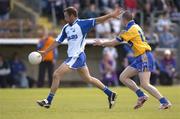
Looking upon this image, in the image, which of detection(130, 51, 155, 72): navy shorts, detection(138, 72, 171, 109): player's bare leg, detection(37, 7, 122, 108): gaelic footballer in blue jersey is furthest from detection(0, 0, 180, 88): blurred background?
detection(138, 72, 171, 109): player's bare leg

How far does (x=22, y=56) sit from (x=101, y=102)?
48.4 ft

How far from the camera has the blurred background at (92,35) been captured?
107ft

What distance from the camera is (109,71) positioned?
32.8 metres

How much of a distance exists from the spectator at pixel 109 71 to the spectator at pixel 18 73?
3.53 meters

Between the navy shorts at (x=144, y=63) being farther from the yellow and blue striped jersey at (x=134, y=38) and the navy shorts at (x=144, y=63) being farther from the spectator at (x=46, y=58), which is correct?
the spectator at (x=46, y=58)

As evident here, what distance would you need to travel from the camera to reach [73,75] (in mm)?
34750

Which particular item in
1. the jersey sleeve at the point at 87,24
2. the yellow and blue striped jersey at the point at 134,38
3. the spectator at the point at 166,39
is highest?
the jersey sleeve at the point at 87,24

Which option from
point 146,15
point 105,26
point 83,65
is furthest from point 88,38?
point 83,65

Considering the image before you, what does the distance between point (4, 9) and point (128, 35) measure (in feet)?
54.2

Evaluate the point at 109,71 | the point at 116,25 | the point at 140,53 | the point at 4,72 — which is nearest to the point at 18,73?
the point at 4,72

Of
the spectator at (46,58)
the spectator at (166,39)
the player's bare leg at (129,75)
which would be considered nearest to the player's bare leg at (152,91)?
the player's bare leg at (129,75)

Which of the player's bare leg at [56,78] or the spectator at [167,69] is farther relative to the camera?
the spectator at [167,69]

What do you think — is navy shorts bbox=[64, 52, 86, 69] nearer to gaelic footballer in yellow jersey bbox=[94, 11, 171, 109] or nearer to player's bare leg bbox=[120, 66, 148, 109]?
gaelic footballer in yellow jersey bbox=[94, 11, 171, 109]

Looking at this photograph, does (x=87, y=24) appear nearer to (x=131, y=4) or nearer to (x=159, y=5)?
(x=131, y=4)
